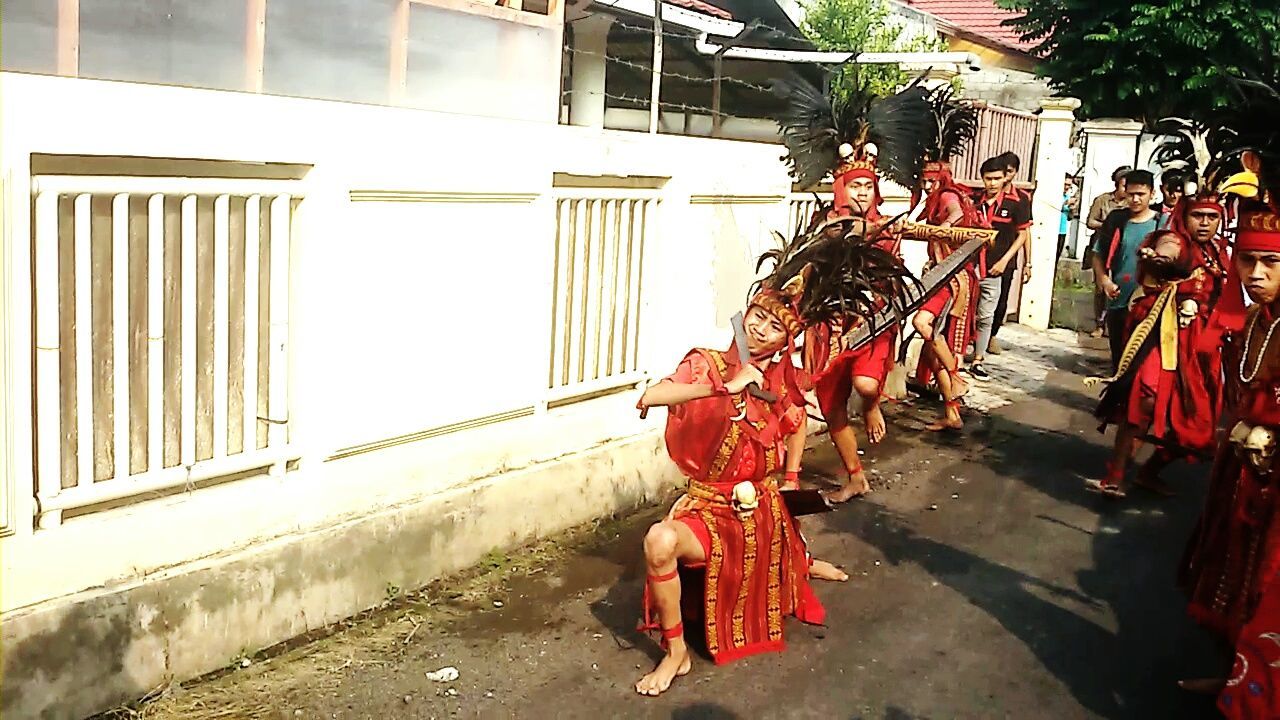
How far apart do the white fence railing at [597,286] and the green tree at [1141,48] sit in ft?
38.5

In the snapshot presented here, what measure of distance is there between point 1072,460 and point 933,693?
407 centimetres

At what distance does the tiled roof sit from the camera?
2870 cm

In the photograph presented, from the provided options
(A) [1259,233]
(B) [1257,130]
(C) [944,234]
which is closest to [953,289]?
Answer: (C) [944,234]

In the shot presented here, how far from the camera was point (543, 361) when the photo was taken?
602 cm

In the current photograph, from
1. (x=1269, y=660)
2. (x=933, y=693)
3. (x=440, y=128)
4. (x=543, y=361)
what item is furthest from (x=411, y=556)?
(x=1269, y=660)

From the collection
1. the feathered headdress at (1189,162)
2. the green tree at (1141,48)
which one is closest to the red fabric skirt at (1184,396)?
the feathered headdress at (1189,162)

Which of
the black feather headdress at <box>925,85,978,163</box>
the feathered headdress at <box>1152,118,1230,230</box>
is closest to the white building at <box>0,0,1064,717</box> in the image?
the black feather headdress at <box>925,85,978,163</box>

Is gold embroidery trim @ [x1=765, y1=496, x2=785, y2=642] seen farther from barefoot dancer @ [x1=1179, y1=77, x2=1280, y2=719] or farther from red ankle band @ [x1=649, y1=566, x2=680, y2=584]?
barefoot dancer @ [x1=1179, y1=77, x2=1280, y2=719]

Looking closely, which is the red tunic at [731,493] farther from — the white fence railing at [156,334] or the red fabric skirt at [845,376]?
the red fabric skirt at [845,376]

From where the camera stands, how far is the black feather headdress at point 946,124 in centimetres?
796

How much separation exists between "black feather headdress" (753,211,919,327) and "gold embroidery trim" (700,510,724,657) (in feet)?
2.68

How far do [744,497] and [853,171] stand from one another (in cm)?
301

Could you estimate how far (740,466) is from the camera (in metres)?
4.54

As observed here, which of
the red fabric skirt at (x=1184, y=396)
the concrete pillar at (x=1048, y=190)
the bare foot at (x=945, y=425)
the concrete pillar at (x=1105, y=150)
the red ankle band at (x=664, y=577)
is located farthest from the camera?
the concrete pillar at (x=1105, y=150)
